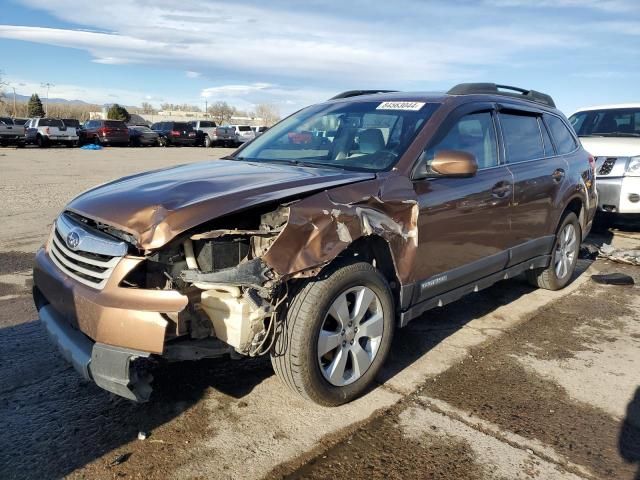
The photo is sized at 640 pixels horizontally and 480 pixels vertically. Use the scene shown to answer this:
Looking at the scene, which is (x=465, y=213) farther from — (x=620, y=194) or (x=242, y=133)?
(x=242, y=133)

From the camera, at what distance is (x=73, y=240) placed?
2.96 meters

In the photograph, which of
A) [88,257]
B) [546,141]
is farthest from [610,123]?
[88,257]

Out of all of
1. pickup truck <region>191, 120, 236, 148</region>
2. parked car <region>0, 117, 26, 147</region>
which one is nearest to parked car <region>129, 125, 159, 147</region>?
pickup truck <region>191, 120, 236, 148</region>

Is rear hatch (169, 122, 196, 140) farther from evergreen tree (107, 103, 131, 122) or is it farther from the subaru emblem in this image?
the subaru emblem

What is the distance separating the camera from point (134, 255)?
2715mm

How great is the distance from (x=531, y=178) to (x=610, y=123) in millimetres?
6081

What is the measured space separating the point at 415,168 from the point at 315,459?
189 cm

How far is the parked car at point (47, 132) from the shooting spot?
30.2 meters

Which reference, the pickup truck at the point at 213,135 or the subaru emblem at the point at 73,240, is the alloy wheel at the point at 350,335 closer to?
the subaru emblem at the point at 73,240

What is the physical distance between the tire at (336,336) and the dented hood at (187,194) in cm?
55

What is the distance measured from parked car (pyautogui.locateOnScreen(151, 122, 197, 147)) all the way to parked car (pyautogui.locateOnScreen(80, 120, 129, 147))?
11.2ft

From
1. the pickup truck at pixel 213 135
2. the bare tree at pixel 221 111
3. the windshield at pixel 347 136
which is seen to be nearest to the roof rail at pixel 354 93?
the windshield at pixel 347 136

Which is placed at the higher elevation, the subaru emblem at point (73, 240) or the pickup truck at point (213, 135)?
the subaru emblem at point (73, 240)

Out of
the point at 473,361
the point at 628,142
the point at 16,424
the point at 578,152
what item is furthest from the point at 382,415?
the point at 628,142
